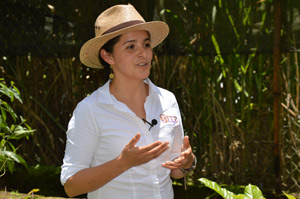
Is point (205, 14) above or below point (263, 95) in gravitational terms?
above

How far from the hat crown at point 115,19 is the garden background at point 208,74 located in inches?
44.1

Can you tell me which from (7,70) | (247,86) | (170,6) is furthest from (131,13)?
(7,70)

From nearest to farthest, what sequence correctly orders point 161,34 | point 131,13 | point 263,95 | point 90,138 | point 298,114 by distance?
point 90,138 → point 131,13 → point 161,34 → point 298,114 → point 263,95

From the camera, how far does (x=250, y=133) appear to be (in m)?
3.37

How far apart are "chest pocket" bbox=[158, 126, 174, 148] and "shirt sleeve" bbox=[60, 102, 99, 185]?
12.5 inches

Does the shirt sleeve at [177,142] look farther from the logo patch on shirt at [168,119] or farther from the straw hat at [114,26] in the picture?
the straw hat at [114,26]

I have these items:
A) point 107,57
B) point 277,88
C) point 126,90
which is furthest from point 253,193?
point 277,88

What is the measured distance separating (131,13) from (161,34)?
0.89 ft

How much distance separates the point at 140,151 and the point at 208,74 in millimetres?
1695

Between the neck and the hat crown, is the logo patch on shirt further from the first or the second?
the hat crown

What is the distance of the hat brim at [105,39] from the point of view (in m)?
2.08

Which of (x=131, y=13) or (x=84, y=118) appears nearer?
(x=84, y=118)

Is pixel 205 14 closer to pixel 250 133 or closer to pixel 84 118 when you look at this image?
pixel 250 133

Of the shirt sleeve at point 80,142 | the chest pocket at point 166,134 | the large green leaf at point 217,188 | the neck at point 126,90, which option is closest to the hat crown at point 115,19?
the neck at point 126,90
